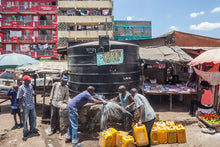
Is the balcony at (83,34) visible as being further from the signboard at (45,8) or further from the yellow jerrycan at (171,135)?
the yellow jerrycan at (171,135)

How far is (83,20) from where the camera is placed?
26281 millimetres

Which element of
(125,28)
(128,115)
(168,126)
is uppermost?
(125,28)

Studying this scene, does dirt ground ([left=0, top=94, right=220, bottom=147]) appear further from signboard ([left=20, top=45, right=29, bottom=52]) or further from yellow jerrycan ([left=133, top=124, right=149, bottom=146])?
signboard ([left=20, top=45, right=29, bottom=52])

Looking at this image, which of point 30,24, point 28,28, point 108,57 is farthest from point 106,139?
point 30,24

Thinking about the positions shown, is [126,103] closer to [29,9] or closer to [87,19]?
[87,19]

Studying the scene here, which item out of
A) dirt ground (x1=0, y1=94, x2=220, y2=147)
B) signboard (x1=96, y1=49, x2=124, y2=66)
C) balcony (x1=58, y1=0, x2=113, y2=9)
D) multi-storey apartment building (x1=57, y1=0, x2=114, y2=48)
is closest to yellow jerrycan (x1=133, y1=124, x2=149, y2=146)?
dirt ground (x1=0, y1=94, x2=220, y2=147)

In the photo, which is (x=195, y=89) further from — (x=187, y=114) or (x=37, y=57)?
(x=37, y=57)

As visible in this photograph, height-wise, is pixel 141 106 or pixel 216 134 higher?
pixel 141 106

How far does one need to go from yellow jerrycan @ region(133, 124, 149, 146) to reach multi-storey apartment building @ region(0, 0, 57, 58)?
24797mm

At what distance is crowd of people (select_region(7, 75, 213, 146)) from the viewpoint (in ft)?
13.8

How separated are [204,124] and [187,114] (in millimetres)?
1205

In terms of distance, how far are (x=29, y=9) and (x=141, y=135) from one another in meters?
30.0

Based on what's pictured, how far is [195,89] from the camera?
754 cm

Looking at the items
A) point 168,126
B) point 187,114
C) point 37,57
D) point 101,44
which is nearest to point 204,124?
point 187,114
